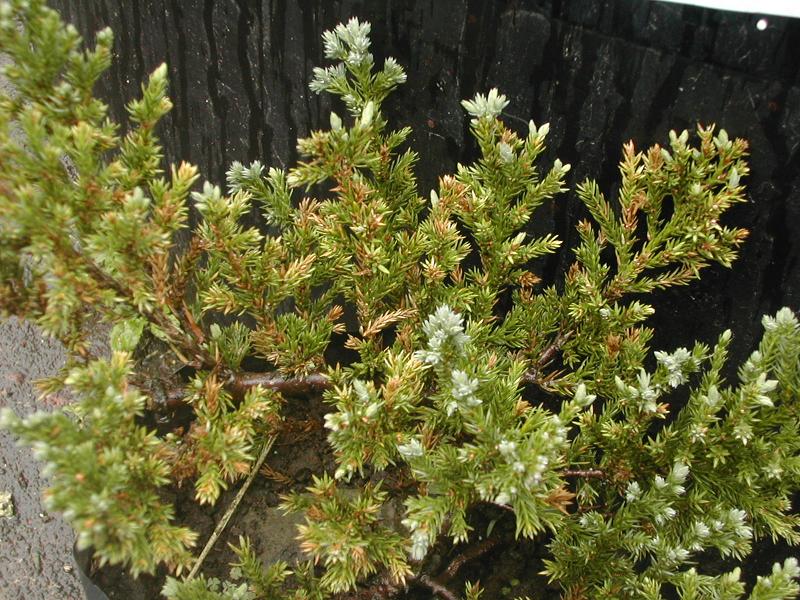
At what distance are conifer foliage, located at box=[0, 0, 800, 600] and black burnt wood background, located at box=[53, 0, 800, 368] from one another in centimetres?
13

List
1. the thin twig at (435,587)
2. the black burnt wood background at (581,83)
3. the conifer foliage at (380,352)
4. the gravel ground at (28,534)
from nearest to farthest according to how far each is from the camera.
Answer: the conifer foliage at (380,352) < the black burnt wood background at (581,83) < the thin twig at (435,587) < the gravel ground at (28,534)

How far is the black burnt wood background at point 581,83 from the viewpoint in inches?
61.1

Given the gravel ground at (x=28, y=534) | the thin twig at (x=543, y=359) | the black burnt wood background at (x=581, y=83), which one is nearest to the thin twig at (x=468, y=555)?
the thin twig at (x=543, y=359)

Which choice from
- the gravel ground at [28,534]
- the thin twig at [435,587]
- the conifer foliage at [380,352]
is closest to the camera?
the conifer foliage at [380,352]

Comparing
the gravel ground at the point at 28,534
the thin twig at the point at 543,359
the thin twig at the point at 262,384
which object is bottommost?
the gravel ground at the point at 28,534

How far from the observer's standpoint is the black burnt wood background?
155 cm

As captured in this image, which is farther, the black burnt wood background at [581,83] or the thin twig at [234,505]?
the thin twig at [234,505]

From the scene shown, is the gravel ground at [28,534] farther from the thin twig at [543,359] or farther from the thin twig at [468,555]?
the thin twig at [543,359]

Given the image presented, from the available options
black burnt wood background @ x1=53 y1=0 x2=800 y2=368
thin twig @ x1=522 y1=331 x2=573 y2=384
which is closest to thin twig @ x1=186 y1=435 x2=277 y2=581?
thin twig @ x1=522 y1=331 x2=573 y2=384

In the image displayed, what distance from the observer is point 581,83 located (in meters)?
1.70

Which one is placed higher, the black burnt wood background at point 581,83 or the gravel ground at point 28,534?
the black burnt wood background at point 581,83

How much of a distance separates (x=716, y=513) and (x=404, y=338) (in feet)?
2.13

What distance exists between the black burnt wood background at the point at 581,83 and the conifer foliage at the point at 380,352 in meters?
0.13

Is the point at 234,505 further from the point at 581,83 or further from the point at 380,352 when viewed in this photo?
the point at 581,83
